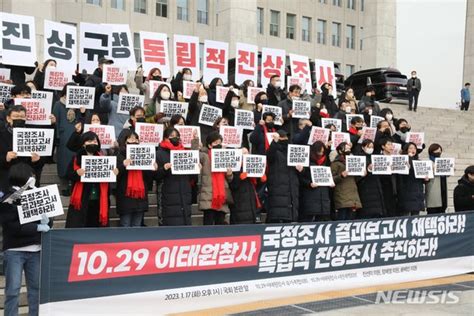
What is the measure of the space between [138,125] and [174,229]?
8.79 feet

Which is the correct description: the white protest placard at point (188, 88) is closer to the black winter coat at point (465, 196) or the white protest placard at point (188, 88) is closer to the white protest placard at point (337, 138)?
the white protest placard at point (337, 138)

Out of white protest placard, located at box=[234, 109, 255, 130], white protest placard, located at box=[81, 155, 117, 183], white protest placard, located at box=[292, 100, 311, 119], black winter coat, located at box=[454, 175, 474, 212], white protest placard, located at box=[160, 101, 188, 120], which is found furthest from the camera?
white protest placard, located at box=[292, 100, 311, 119]

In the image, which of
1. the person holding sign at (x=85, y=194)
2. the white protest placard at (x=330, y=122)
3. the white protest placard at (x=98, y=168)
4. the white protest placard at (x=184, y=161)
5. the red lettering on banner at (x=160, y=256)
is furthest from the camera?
the white protest placard at (x=330, y=122)

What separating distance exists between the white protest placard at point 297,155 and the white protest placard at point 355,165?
775 millimetres

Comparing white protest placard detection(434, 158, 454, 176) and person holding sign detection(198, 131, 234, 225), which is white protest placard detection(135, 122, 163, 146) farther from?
white protest placard detection(434, 158, 454, 176)

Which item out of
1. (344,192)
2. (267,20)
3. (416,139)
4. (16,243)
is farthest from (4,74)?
(267,20)

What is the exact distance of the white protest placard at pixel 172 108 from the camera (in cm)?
973

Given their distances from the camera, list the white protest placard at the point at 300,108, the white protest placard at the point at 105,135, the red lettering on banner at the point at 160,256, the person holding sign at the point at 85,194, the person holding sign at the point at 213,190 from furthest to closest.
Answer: the white protest placard at the point at 300,108
the white protest placard at the point at 105,135
the person holding sign at the point at 213,190
the person holding sign at the point at 85,194
the red lettering on banner at the point at 160,256

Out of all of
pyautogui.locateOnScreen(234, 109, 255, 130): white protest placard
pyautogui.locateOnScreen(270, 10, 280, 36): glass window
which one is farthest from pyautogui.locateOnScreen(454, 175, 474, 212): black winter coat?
pyautogui.locateOnScreen(270, 10, 280, 36): glass window

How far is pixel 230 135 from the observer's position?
920cm

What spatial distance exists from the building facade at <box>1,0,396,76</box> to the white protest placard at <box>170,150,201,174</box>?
991 centimetres

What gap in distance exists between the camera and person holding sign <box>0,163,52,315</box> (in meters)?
5.41


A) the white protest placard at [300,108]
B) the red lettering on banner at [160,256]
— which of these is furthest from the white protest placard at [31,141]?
the white protest placard at [300,108]

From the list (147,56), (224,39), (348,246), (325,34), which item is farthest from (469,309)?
(325,34)
